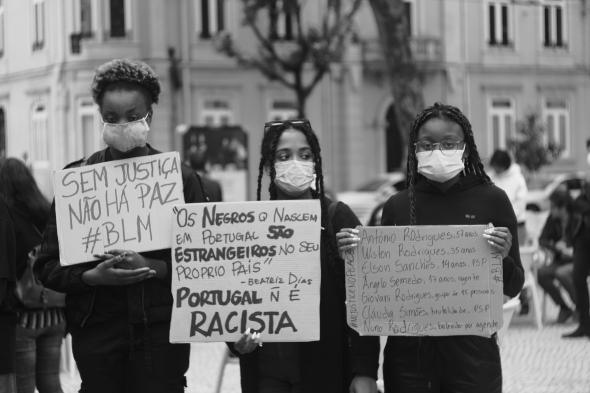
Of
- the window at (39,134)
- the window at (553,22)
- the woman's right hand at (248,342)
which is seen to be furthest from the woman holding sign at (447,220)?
the window at (553,22)

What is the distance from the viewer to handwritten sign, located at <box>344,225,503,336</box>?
5.22 m

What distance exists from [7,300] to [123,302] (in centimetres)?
129

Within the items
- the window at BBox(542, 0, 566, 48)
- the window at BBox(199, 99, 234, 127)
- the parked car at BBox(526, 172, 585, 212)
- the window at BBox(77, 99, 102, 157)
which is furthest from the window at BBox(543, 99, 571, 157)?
the window at BBox(77, 99, 102, 157)

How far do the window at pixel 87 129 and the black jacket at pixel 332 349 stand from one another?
28566mm

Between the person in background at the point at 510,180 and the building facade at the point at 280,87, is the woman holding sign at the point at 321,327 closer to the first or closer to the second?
the person in background at the point at 510,180

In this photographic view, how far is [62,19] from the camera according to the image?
3331 cm

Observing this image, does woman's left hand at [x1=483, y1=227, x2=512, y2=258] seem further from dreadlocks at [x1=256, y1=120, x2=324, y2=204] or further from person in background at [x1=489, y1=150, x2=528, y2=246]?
person in background at [x1=489, y1=150, x2=528, y2=246]

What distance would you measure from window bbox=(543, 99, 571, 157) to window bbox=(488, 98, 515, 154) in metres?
1.19

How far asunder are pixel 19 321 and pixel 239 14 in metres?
28.8

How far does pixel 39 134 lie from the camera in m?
34.2

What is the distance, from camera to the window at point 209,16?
35.4 m

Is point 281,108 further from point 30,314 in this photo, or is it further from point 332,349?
point 332,349

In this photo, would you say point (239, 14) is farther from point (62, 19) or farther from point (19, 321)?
point (19, 321)

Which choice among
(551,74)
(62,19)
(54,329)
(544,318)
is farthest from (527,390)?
(551,74)
